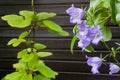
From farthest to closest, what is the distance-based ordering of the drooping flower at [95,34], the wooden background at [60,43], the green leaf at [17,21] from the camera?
1. the wooden background at [60,43]
2. the green leaf at [17,21]
3. the drooping flower at [95,34]

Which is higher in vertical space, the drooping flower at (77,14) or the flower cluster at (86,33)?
the drooping flower at (77,14)

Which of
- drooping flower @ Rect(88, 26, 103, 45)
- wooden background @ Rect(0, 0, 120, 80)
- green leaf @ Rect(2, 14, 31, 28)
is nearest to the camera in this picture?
drooping flower @ Rect(88, 26, 103, 45)

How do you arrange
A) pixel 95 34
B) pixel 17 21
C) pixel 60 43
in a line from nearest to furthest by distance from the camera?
pixel 95 34, pixel 17 21, pixel 60 43

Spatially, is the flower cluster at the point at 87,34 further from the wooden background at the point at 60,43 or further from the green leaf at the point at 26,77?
the wooden background at the point at 60,43

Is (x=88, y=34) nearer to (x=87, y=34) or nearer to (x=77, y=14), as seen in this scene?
(x=87, y=34)

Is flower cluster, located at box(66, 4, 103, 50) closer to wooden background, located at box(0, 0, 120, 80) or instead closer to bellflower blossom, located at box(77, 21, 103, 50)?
bellflower blossom, located at box(77, 21, 103, 50)

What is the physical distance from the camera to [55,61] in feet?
9.42

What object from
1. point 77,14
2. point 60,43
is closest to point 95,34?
point 77,14

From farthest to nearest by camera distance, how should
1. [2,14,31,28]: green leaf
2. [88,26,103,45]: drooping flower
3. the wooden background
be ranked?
the wooden background → [2,14,31,28]: green leaf → [88,26,103,45]: drooping flower

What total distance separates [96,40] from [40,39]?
1.97 meters

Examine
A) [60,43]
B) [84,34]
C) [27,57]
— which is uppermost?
[84,34]

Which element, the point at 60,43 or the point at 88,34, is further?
the point at 60,43


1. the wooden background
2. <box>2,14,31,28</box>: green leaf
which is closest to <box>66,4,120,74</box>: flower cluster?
<box>2,14,31,28</box>: green leaf

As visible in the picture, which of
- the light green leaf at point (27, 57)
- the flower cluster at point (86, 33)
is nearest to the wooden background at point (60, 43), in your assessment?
the light green leaf at point (27, 57)
